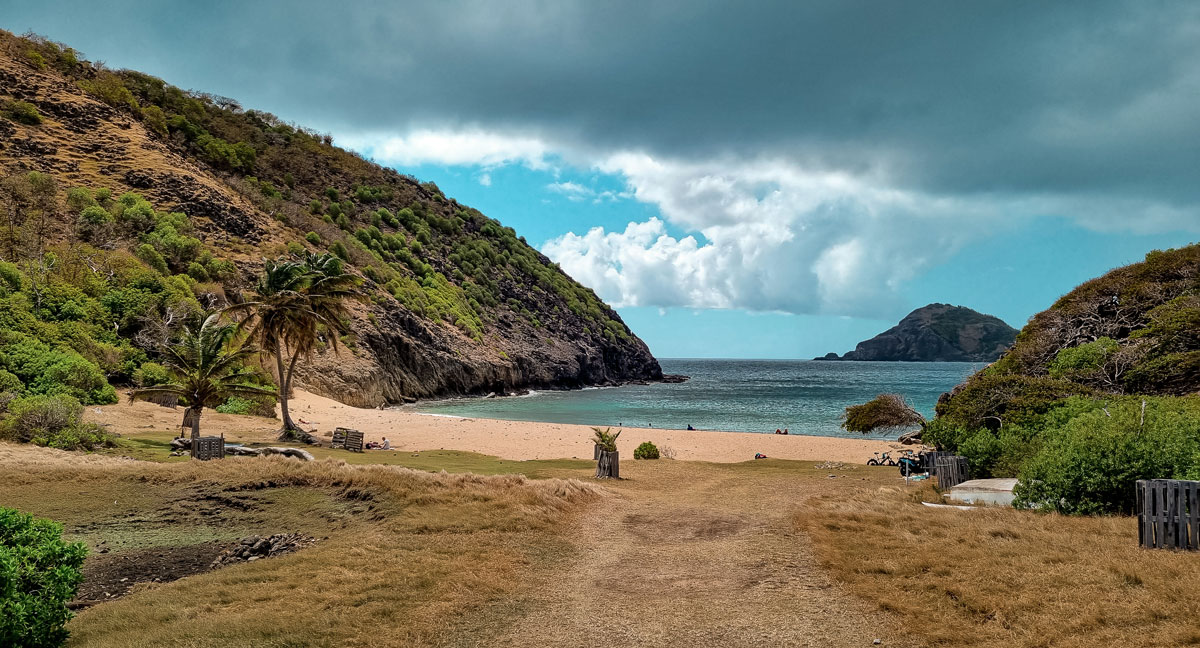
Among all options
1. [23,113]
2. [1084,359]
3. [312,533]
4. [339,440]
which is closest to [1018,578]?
[312,533]

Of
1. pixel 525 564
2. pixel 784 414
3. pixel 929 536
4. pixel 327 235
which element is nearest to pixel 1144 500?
pixel 929 536

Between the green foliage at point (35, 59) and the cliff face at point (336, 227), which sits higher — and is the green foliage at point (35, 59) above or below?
above

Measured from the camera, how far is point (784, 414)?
62.1m

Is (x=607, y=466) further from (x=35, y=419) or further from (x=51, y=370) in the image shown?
(x=51, y=370)

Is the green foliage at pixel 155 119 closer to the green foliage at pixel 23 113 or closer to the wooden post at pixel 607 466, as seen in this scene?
the green foliage at pixel 23 113

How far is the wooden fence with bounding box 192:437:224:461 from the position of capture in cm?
2119

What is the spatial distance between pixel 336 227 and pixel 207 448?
2499 inches

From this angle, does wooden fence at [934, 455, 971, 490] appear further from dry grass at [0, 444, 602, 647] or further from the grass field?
dry grass at [0, 444, 602, 647]

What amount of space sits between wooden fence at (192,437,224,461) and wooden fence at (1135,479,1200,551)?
24.2 meters

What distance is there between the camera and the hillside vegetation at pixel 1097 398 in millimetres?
12219

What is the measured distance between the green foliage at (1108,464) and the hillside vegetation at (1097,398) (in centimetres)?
2

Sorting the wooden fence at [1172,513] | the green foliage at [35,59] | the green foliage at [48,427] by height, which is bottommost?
the green foliage at [48,427]

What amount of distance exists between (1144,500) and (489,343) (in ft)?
263

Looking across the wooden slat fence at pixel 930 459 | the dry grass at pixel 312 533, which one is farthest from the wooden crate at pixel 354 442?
the wooden slat fence at pixel 930 459
